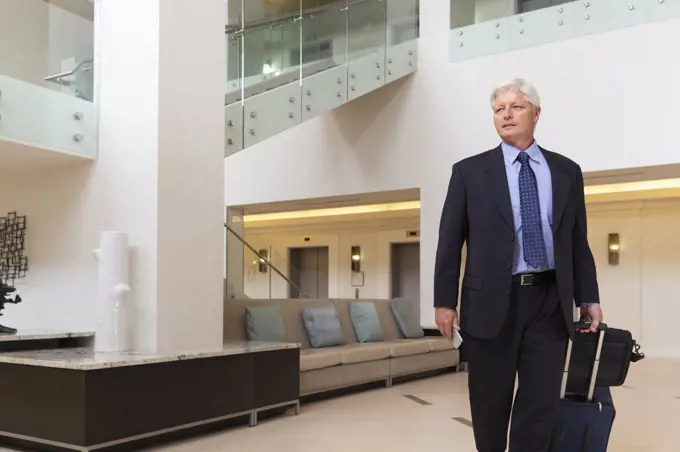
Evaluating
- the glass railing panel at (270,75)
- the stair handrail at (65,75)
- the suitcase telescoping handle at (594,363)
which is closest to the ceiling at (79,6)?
the stair handrail at (65,75)

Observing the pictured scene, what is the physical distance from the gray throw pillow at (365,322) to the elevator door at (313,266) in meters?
6.66

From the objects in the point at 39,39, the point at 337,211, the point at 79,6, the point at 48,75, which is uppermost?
the point at 79,6

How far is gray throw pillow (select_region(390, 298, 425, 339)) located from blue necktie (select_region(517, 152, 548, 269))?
6557 mm

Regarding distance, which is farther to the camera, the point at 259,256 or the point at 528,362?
the point at 259,256

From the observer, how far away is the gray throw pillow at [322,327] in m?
7.45

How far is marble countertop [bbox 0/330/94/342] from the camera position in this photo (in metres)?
5.00

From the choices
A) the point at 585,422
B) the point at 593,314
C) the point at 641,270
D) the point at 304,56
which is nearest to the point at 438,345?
the point at 304,56

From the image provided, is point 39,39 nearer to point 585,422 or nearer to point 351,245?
point 585,422

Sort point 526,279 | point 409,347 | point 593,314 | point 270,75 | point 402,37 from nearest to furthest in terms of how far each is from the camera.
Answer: point 526,279 < point 593,314 < point 409,347 < point 270,75 < point 402,37

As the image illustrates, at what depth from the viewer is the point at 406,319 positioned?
9.25m

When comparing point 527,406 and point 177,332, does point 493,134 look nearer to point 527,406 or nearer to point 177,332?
point 177,332

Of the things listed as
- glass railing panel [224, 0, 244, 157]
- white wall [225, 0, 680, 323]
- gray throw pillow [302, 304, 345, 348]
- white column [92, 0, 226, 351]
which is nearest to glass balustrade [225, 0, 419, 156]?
glass railing panel [224, 0, 244, 157]

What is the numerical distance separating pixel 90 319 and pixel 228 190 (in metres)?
6.50

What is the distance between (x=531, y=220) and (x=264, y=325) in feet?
14.6
